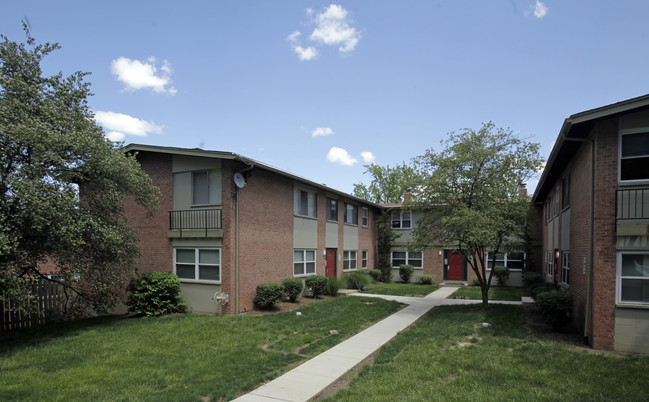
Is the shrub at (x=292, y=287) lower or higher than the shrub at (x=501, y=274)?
higher

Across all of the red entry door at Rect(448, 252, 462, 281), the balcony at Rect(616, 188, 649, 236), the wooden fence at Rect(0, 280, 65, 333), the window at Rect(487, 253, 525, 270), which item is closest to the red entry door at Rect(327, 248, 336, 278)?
the red entry door at Rect(448, 252, 462, 281)

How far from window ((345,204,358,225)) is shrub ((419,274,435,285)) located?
17.7 ft

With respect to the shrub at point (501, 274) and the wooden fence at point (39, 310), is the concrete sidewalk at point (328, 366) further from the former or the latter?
the shrub at point (501, 274)

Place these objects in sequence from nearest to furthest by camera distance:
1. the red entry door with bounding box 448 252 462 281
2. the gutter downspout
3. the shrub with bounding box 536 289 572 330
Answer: the gutter downspout → the shrub with bounding box 536 289 572 330 → the red entry door with bounding box 448 252 462 281

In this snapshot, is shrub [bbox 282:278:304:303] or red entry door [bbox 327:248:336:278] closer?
shrub [bbox 282:278:304:303]

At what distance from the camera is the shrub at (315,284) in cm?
1683

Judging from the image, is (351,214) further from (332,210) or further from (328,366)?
(328,366)

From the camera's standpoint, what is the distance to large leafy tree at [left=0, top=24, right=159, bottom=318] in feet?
29.4

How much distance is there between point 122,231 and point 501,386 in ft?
33.3

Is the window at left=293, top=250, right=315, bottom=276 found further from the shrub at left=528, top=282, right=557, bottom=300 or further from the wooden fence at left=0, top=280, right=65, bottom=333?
the shrub at left=528, top=282, right=557, bottom=300

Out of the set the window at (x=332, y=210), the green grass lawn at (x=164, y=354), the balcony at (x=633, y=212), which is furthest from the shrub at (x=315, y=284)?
the balcony at (x=633, y=212)

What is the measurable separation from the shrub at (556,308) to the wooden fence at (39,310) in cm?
1348

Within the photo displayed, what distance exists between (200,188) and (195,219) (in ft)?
3.68

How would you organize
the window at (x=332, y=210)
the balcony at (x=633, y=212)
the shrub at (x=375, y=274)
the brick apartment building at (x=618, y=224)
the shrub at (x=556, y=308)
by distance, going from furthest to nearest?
the shrub at (x=375, y=274) < the window at (x=332, y=210) < the shrub at (x=556, y=308) < the brick apartment building at (x=618, y=224) < the balcony at (x=633, y=212)
